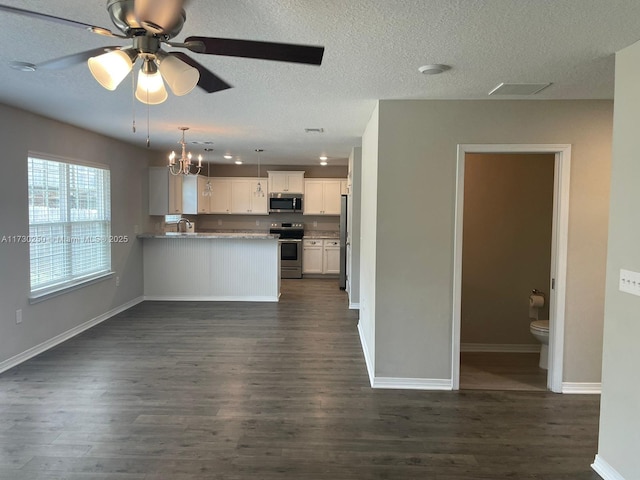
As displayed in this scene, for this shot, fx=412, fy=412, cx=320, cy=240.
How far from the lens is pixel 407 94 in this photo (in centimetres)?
321

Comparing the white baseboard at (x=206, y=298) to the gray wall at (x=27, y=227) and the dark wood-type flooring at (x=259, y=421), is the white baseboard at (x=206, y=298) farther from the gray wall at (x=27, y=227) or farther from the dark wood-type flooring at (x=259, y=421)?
the dark wood-type flooring at (x=259, y=421)

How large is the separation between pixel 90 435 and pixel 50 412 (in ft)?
1.72

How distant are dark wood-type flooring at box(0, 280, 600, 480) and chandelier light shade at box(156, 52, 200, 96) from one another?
204 cm

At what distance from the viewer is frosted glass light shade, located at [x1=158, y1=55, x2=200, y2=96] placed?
163 centimetres

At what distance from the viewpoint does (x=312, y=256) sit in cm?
890

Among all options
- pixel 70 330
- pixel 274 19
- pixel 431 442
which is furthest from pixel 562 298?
pixel 70 330

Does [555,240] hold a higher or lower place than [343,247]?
higher

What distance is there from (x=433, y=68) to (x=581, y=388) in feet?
9.27

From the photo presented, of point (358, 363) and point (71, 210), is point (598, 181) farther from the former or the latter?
point (71, 210)

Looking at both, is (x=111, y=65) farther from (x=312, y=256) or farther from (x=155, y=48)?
(x=312, y=256)

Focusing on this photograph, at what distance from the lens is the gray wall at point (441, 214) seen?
331cm

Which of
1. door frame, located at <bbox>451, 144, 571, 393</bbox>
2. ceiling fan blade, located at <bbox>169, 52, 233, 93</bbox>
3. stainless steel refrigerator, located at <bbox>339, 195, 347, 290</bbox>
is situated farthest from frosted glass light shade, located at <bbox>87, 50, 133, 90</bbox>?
stainless steel refrigerator, located at <bbox>339, 195, 347, 290</bbox>

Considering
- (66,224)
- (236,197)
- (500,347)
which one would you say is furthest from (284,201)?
(500,347)

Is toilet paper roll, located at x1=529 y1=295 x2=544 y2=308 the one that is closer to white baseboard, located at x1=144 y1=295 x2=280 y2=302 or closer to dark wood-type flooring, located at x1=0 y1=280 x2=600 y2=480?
dark wood-type flooring, located at x1=0 y1=280 x2=600 y2=480
